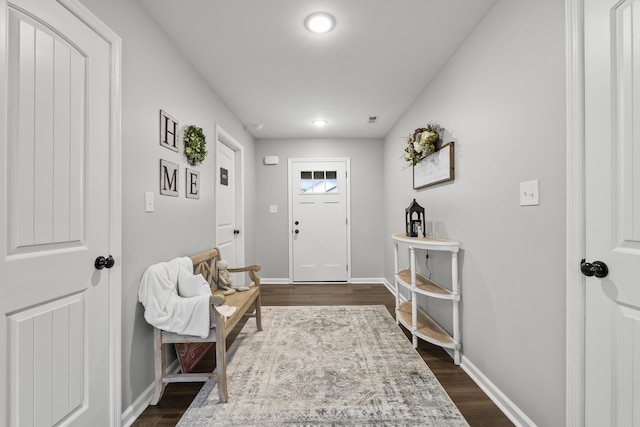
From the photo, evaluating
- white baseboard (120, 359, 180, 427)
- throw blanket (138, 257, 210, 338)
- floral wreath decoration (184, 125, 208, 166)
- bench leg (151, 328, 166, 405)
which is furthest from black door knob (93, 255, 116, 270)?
floral wreath decoration (184, 125, 208, 166)

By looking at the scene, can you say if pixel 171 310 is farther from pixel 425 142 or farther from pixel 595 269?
pixel 425 142

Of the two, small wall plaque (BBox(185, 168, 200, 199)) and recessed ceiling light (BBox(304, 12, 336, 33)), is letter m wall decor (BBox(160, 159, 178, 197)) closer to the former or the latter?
small wall plaque (BBox(185, 168, 200, 199))

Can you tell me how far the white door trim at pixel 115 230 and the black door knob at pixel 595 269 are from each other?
2.14m

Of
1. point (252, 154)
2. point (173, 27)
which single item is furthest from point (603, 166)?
point (252, 154)

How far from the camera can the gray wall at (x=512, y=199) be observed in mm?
1302

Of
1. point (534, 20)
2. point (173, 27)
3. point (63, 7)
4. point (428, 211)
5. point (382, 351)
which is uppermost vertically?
point (173, 27)

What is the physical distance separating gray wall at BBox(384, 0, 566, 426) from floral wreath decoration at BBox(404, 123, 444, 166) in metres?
0.14

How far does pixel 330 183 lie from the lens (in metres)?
4.70

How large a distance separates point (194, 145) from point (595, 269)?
2.53m

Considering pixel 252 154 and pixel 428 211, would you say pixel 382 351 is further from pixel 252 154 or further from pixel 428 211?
pixel 252 154

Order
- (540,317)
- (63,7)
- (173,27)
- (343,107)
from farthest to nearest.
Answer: (343,107)
(173,27)
(540,317)
(63,7)

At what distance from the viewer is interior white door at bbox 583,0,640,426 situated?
971 millimetres

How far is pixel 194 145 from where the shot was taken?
229 centimetres

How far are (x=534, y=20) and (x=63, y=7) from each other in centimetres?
216
